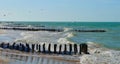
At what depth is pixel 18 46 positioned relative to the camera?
98.5 ft

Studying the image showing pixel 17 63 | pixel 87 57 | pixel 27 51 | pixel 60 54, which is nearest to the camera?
pixel 17 63

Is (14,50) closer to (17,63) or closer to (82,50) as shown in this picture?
(82,50)

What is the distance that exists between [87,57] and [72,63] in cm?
307

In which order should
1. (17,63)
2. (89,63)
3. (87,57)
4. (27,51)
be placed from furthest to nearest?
(27,51)
(87,57)
(89,63)
(17,63)

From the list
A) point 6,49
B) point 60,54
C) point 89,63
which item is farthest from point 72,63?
point 6,49

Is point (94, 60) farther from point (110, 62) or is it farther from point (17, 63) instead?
point (17, 63)

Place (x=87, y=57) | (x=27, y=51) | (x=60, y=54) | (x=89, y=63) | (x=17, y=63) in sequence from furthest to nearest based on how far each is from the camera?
(x=27, y=51) < (x=60, y=54) < (x=87, y=57) < (x=89, y=63) < (x=17, y=63)

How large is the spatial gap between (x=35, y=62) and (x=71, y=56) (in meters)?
5.62

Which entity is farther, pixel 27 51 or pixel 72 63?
pixel 27 51

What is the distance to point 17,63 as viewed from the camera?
807 inches

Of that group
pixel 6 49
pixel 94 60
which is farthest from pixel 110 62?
pixel 6 49

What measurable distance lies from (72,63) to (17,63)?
4.30 meters

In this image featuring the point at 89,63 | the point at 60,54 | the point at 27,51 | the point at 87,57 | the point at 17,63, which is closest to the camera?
the point at 17,63

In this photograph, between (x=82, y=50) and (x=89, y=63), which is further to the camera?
(x=82, y=50)
